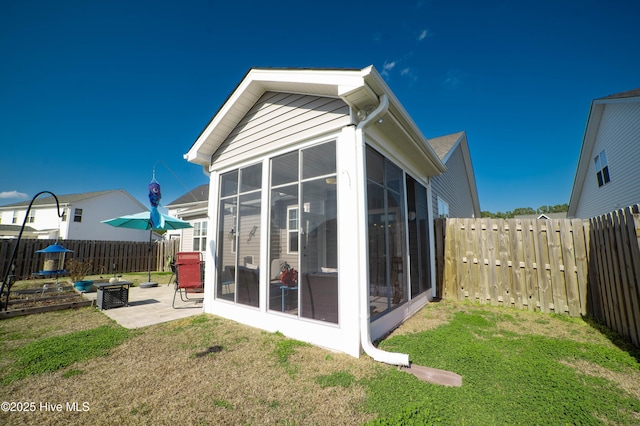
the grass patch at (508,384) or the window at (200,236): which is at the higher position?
the window at (200,236)

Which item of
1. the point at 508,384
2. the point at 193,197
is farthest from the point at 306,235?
the point at 193,197

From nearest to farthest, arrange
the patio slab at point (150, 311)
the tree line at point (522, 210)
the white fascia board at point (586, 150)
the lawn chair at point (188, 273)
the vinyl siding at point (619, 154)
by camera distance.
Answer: the patio slab at point (150, 311) → the lawn chair at point (188, 273) → the vinyl siding at point (619, 154) → the white fascia board at point (586, 150) → the tree line at point (522, 210)

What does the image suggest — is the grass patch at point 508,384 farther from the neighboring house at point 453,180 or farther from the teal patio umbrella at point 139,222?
the teal patio umbrella at point 139,222

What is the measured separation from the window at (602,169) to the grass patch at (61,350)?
54.9 ft

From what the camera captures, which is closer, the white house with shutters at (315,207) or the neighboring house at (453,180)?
the white house with shutters at (315,207)

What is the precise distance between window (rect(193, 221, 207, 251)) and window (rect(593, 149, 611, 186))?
57.9 feet

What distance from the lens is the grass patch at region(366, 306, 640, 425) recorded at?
6.67 ft

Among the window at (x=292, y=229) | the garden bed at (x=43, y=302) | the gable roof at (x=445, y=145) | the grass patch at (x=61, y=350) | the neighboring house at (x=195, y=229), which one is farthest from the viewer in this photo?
the neighboring house at (x=195, y=229)

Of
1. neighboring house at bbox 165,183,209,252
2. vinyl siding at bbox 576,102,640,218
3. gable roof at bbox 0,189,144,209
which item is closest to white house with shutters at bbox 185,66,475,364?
neighboring house at bbox 165,183,209,252

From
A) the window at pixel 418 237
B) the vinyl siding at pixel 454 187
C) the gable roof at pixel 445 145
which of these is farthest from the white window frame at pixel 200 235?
the gable roof at pixel 445 145

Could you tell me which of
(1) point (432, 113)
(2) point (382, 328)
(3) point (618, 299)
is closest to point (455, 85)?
(1) point (432, 113)

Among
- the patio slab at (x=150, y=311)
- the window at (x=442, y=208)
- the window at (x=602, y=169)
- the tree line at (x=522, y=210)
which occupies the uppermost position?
the tree line at (x=522, y=210)

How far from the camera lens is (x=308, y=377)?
8.77 feet

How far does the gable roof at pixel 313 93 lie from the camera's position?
3180 mm
